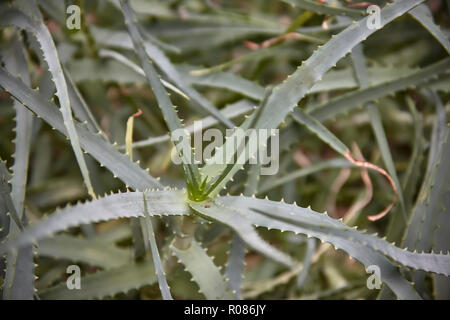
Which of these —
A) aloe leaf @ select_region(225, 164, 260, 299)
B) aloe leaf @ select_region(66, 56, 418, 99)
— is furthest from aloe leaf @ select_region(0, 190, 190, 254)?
aloe leaf @ select_region(66, 56, 418, 99)

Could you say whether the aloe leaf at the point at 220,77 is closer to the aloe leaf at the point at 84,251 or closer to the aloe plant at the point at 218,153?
the aloe plant at the point at 218,153

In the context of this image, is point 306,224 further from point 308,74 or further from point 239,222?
point 308,74

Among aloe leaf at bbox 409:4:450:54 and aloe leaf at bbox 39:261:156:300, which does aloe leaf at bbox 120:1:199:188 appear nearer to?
aloe leaf at bbox 39:261:156:300

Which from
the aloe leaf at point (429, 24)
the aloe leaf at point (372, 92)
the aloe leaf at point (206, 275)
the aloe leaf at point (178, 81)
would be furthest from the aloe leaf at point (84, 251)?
the aloe leaf at point (429, 24)

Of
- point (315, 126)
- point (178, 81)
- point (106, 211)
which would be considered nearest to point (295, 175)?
point (315, 126)
